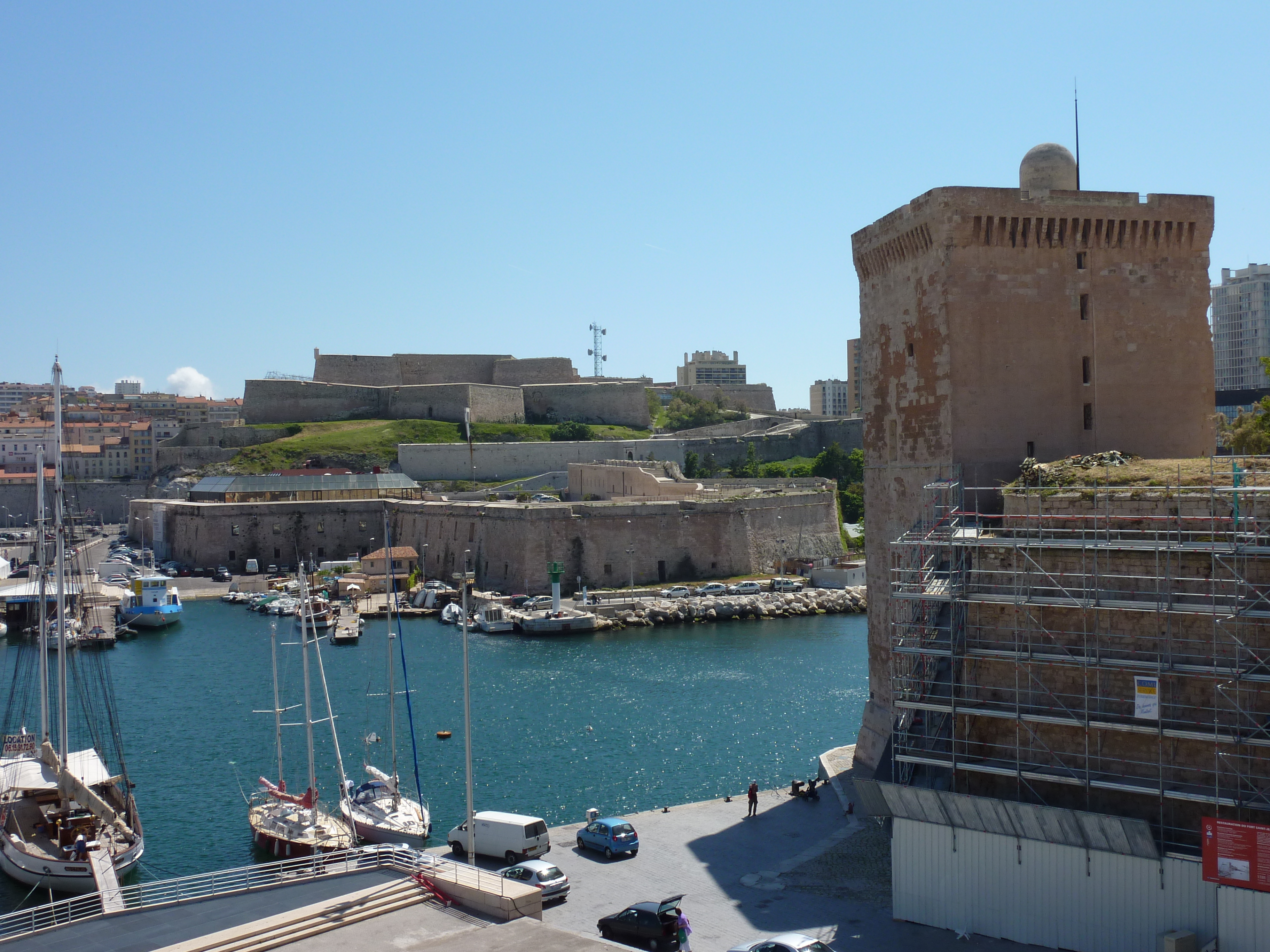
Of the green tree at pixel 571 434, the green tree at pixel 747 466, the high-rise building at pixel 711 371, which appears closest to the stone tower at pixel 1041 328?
the green tree at pixel 747 466

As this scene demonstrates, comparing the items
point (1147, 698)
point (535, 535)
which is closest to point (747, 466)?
point (535, 535)

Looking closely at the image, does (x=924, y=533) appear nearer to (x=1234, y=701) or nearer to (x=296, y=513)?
(x=1234, y=701)

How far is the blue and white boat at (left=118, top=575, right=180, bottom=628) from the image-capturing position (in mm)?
40469

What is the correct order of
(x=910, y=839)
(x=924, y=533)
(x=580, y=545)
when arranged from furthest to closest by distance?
(x=580, y=545) < (x=924, y=533) < (x=910, y=839)

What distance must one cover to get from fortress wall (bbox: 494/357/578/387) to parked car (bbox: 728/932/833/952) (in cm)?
6787

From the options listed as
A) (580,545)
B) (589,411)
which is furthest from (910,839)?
(589,411)

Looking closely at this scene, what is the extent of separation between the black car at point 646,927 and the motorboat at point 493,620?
2653cm

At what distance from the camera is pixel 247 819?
20.0 metres

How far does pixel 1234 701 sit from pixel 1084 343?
6.91 meters

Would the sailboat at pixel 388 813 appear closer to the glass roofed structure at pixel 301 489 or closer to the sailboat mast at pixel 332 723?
the sailboat mast at pixel 332 723

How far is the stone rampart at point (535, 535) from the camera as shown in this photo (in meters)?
44.9

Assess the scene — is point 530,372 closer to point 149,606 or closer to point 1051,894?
point 149,606

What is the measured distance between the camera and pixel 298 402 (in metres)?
71.7

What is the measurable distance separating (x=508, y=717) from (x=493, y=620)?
41.3 feet
